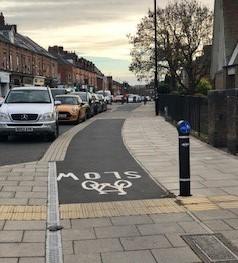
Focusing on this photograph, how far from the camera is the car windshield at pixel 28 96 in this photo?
17766 millimetres

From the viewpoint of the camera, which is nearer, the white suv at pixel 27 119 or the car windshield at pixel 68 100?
the white suv at pixel 27 119

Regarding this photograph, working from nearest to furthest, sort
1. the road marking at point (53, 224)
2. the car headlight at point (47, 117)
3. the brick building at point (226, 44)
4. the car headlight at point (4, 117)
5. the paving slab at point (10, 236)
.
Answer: the road marking at point (53, 224)
the paving slab at point (10, 236)
the car headlight at point (4, 117)
the car headlight at point (47, 117)
the brick building at point (226, 44)

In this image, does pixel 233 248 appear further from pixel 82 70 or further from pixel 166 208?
pixel 82 70

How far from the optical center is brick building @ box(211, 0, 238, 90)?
3547cm

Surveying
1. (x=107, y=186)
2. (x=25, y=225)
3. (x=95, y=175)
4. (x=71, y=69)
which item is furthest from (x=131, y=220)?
(x=71, y=69)

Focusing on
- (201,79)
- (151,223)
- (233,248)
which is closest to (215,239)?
(233,248)

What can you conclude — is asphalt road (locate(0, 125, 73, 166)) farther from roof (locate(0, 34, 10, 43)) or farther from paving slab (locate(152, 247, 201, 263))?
roof (locate(0, 34, 10, 43))

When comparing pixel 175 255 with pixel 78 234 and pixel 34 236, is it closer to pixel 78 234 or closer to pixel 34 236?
pixel 78 234

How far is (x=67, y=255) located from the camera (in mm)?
5422

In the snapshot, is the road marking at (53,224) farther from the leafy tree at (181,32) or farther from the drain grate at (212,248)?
the leafy tree at (181,32)

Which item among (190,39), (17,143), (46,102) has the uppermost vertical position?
(190,39)

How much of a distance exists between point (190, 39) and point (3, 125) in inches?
1425

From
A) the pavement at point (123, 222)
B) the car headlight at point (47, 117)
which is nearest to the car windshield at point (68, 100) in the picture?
the car headlight at point (47, 117)

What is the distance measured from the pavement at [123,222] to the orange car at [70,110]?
646 inches
